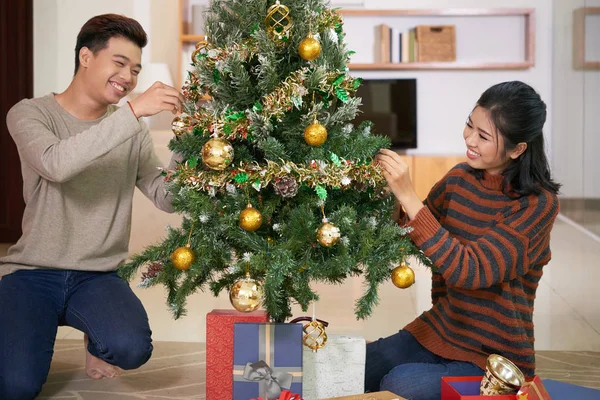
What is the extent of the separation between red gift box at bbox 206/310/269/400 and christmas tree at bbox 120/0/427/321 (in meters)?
0.15

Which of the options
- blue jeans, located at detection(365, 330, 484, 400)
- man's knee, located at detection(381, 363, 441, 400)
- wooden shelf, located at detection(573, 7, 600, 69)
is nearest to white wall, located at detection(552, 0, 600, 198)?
wooden shelf, located at detection(573, 7, 600, 69)

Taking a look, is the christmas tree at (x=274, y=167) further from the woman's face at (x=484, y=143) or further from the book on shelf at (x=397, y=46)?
the book on shelf at (x=397, y=46)

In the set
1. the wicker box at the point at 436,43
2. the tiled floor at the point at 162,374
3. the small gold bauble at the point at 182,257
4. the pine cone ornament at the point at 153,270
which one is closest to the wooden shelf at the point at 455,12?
the wicker box at the point at 436,43

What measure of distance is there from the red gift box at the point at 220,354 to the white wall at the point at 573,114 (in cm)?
485

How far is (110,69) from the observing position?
264 cm

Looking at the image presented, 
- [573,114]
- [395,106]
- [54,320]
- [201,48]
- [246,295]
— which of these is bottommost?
[54,320]

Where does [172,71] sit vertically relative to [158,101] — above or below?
above

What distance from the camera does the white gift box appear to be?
2.14 metres

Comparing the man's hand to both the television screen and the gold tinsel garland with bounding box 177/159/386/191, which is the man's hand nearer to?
the gold tinsel garland with bounding box 177/159/386/191

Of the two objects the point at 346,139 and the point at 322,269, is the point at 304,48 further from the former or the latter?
the point at 322,269

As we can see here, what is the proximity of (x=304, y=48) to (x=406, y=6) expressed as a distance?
6.30 meters

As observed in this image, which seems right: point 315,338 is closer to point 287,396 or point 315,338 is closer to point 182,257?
point 287,396

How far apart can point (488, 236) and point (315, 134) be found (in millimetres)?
588

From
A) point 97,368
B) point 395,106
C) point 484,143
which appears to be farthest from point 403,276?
point 395,106
